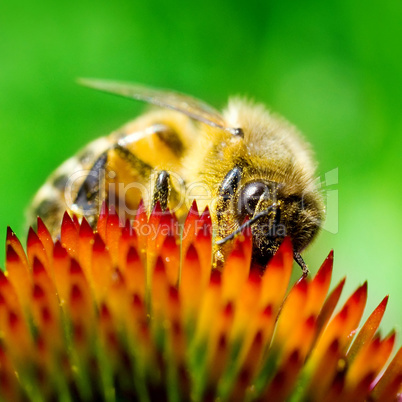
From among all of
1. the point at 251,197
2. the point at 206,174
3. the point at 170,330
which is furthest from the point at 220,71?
the point at 170,330

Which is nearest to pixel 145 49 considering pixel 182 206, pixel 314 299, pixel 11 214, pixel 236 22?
Result: pixel 236 22

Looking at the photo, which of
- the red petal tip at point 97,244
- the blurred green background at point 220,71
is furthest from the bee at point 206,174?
the blurred green background at point 220,71

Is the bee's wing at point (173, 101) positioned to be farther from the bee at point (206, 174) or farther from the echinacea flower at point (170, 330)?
the echinacea flower at point (170, 330)

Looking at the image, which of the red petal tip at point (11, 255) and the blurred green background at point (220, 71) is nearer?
the red petal tip at point (11, 255)

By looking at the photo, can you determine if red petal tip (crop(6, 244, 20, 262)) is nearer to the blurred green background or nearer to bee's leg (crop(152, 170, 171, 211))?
bee's leg (crop(152, 170, 171, 211))

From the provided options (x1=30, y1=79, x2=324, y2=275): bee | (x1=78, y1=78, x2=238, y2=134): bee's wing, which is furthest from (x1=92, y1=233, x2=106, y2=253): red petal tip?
(x1=78, y1=78, x2=238, y2=134): bee's wing

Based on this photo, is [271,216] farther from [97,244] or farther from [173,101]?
[173,101]
